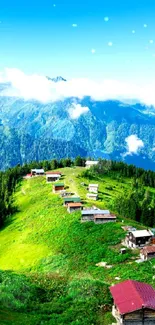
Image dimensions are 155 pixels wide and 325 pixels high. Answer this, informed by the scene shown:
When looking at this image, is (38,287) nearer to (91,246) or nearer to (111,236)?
(91,246)

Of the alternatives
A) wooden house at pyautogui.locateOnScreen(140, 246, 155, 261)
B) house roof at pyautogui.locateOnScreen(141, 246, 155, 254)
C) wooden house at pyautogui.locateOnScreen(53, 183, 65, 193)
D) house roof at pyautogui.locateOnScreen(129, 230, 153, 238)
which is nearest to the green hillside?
wooden house at pyautogui.locateOnScreen(140, 246, 155, 261)

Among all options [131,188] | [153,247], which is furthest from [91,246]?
[131,188]

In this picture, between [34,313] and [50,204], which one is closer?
[34,313]

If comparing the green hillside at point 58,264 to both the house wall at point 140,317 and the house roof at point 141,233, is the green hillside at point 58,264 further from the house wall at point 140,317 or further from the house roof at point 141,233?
the house roof at point 141,233

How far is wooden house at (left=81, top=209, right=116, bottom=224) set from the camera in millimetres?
103688

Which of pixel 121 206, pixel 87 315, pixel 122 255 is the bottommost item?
pixel 87 315

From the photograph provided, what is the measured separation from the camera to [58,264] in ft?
265

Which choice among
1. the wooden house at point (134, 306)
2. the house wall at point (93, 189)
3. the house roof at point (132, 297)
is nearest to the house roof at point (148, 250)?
the house roof at point (132, 297)

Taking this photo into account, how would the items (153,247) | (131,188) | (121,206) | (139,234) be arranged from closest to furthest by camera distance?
(153,247)
(139,234)
(121,206)
(131,188)

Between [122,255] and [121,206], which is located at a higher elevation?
[121,206]

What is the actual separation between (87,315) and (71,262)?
29.6 metres

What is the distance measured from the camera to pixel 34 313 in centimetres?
5156

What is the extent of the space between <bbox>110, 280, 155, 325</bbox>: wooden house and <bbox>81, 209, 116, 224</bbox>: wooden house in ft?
171

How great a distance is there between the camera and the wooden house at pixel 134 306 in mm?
48125
